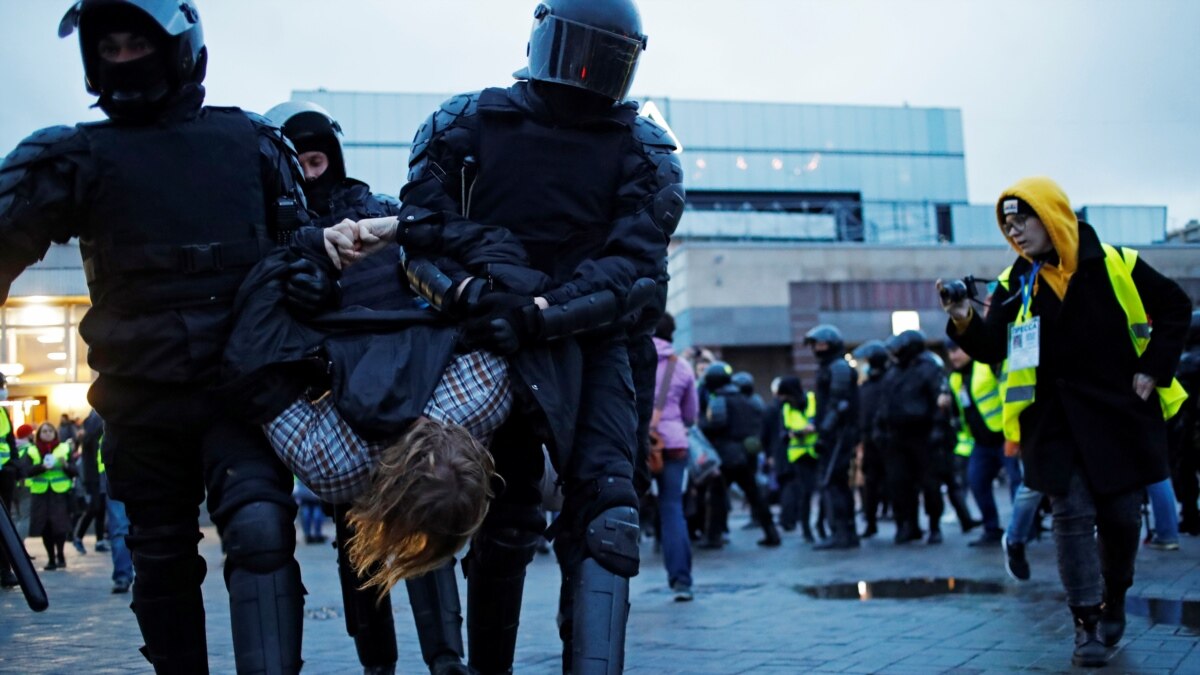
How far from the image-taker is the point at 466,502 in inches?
126

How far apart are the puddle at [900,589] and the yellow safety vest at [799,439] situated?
4.77 metres

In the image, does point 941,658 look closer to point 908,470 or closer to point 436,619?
point 436,619

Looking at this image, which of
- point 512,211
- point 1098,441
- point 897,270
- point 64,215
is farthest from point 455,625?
point 897,270

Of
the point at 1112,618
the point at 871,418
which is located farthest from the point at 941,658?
the point at 871,418

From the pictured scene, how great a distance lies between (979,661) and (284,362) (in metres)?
2.97

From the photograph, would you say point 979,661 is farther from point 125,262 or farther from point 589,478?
point 125,262

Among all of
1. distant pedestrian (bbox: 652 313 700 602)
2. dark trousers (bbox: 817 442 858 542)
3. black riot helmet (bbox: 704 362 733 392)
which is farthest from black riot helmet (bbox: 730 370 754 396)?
distant pedestrian (bbox: 652 313 700 602)

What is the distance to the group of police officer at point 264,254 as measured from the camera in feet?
11.3

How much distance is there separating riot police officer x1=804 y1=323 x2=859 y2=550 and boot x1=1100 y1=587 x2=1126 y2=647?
6.74 m

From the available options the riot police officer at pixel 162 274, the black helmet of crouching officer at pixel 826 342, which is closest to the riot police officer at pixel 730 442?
the black helmet of crouching officer at pixel 826 342

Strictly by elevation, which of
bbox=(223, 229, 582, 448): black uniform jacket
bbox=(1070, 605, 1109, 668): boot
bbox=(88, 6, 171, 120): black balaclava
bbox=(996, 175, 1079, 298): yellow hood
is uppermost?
bbox=(88, 6, 171, 120): black balaclava

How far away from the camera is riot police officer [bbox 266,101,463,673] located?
3.91m

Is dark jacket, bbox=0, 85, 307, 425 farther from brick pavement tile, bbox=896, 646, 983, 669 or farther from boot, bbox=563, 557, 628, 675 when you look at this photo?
brick pavement tile, bbox=896, 646, 983, 669

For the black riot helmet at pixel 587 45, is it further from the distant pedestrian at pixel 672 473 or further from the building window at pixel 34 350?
the building window at pixel 34 350
